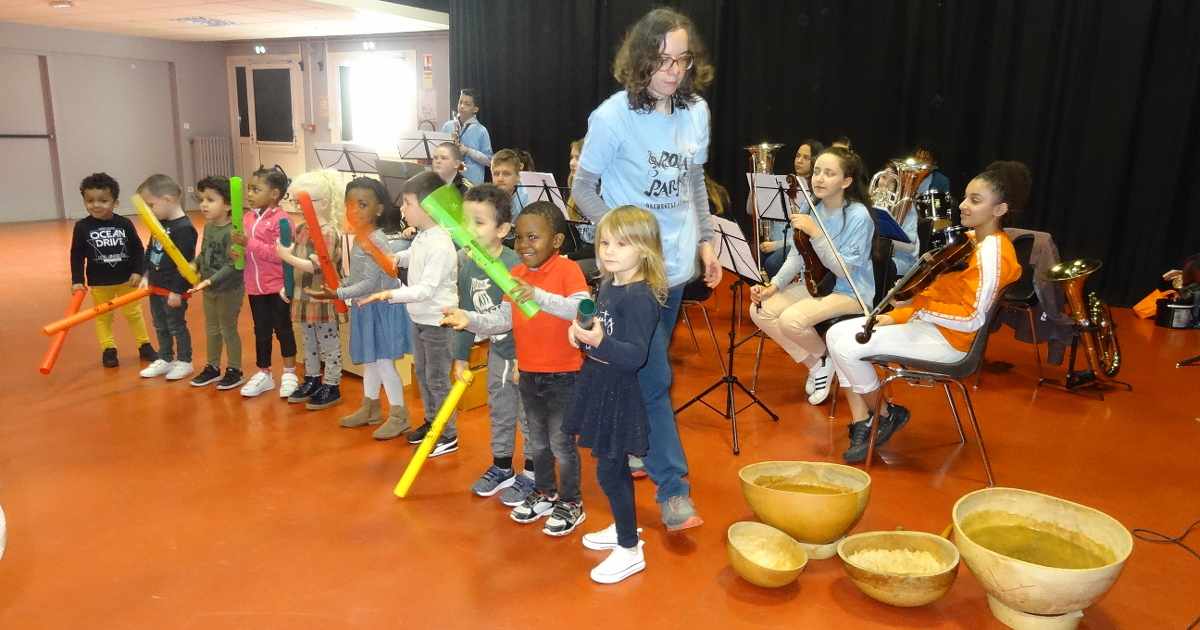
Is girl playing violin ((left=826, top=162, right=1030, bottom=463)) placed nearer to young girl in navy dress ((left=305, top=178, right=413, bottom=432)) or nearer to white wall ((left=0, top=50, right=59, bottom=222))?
young girl in navy dress ((left=305, top=178, right=413, bottom=432))

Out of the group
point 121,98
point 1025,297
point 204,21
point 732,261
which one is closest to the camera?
point 732,261

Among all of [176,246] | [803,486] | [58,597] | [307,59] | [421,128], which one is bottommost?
[58,597]

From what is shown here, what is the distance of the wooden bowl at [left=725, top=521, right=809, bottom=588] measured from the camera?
2.58 meters

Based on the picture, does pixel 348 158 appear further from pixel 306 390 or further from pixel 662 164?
pixel 662 164

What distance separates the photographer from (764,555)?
2.70 meters

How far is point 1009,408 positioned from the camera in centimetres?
454

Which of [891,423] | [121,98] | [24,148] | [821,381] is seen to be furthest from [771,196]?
[121,98]

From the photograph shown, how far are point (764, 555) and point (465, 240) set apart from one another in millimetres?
1442

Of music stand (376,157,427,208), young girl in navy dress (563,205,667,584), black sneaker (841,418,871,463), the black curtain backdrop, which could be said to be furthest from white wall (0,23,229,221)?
black sneaker (841,418,871,463)

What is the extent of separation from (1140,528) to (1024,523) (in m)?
0.87

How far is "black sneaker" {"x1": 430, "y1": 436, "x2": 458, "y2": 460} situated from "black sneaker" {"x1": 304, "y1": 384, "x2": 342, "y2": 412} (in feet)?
3.11


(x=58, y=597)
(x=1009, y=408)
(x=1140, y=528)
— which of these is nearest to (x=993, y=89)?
(x=1009, y=408)

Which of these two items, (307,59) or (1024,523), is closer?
(1024,523)

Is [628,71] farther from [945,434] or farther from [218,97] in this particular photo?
[218,97]
